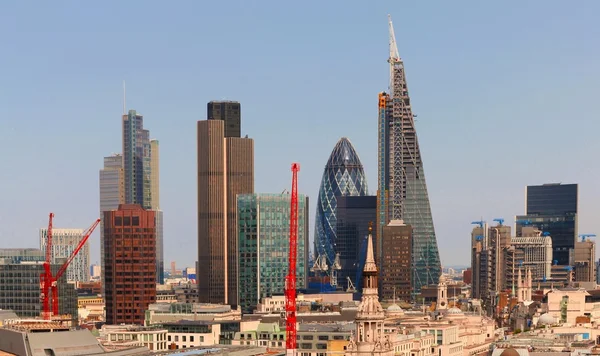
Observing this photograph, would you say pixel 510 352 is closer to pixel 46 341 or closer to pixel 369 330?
pixel 369 330

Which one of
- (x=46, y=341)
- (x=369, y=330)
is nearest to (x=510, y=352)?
(x=369, y=330)

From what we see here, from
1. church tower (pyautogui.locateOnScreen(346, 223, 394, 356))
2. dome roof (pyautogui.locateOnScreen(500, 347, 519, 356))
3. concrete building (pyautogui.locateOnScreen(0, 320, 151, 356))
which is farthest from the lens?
dome roof (pyautogui.locateOnScreen(500, 347, 519, 356))

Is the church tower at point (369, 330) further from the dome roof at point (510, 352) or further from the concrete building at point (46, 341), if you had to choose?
the concrete building at point (46, 341)

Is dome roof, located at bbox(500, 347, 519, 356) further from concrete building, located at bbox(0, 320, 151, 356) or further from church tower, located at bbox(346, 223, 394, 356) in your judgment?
concrete building, located at bbox(0, 320, 151, 356)

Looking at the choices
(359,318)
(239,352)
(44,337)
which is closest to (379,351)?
(359,318)

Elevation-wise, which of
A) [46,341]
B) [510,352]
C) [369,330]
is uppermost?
[46,341]

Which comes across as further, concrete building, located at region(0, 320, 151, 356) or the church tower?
the church tower

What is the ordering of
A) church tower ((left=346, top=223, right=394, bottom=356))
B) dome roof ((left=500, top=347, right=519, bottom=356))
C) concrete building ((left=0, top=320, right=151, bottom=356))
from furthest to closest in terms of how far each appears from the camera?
dome roof ((left=500, top=347, right=519, bottom=356))
church tower ((left=346, top=223, right=394, bottom=356))
concrete building ((left=0, top=320, right=151, bottom=356))

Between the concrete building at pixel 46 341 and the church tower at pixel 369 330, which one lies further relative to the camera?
the church tower at pixel 369 330

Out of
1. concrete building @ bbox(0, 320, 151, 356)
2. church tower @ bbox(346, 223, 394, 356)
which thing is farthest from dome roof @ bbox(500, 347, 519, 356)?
concrete building @ bbox(0, 320, 151, 356)

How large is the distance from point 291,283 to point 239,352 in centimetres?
3668

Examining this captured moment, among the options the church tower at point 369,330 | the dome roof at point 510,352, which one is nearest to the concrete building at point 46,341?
the church tower at point 369,330

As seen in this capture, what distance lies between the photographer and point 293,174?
18512 centimetres

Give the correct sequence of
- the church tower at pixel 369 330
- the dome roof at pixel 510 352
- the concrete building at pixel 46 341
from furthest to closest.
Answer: the dome roof at pixel 510 352 < the church tower at pixel 369 330 < the concrete building at pixel 46 341
